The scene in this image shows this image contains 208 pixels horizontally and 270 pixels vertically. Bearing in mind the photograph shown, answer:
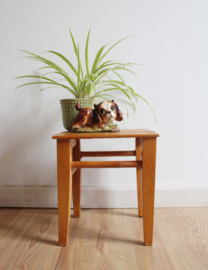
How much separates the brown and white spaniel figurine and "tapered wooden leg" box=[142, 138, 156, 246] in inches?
7.4

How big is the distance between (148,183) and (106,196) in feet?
1.69

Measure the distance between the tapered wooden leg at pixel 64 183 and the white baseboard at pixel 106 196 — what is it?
0.43m

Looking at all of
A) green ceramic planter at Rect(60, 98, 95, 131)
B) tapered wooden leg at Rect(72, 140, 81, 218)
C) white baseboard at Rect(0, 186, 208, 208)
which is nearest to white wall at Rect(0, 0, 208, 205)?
white baseboard at Rect(0, 186, 208, 208)

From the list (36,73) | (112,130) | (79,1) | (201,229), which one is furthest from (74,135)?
(79,1)

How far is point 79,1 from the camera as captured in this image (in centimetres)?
134

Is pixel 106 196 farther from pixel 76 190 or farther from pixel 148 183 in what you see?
pixel 148 183

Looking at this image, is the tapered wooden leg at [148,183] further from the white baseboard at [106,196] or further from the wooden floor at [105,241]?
the white baseboard at [106,196]

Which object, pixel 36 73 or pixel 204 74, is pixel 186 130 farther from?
pixel 36 73

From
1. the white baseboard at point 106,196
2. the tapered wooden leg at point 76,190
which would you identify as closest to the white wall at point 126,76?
the white baseboard at point 106,196

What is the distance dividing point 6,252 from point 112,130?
67 cm

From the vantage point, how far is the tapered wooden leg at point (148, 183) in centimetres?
92

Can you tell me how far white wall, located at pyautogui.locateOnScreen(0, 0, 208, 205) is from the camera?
134 centimetres

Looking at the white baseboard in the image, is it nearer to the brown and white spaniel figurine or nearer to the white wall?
the white wall

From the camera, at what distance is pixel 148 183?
93 cm
